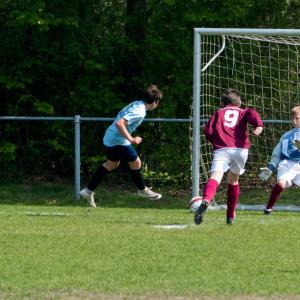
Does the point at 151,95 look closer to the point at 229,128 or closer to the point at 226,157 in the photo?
the point at 229,128

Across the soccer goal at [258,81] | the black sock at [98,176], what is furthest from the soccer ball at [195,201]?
the soccer goal at [258,81]

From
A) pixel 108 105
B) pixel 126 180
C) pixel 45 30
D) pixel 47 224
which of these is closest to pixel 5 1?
pixel 45 30

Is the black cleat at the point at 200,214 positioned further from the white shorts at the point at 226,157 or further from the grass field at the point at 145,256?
the white shorts at the point at 226,157

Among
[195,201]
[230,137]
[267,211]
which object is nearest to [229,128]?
[230,137]

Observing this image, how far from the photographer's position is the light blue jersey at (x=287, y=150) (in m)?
13.1

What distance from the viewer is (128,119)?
13.0 metres

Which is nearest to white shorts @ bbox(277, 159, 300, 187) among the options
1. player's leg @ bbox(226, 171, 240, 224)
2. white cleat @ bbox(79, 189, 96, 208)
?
player's leg @ bbox(226, 171, 240, 224)

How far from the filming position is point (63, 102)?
61.3ft

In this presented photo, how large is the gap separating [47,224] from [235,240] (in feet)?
8.56

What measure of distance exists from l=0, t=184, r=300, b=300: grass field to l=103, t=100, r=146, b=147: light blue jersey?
3.30 ft

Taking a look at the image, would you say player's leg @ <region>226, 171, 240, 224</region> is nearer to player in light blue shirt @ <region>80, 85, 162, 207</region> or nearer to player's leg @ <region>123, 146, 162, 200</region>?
player in light blue shirt @ <region>80, 85, 162, 207</region>

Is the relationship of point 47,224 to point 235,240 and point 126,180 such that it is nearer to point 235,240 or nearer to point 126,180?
point 235,240

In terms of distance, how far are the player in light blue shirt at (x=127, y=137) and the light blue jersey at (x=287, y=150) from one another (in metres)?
1.78

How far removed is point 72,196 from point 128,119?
3.74 m
